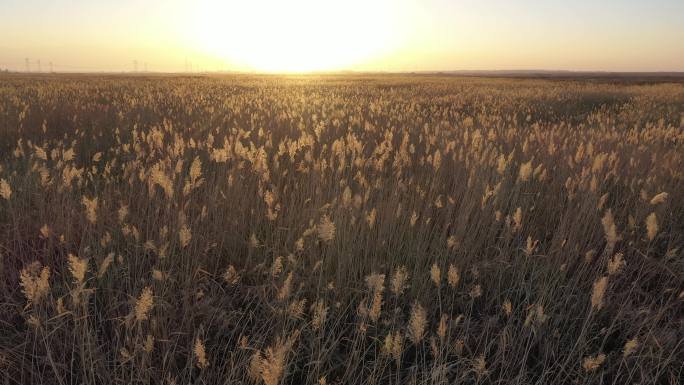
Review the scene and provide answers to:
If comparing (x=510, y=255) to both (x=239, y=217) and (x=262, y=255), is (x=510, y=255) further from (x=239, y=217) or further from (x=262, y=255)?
(x=239, y=217)

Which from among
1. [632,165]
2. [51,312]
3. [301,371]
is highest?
[632,165]

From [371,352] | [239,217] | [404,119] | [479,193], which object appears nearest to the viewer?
[371,352]

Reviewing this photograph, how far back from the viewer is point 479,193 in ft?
9.11

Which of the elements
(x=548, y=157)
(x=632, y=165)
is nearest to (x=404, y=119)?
(x=548, y=157)

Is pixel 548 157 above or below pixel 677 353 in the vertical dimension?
above

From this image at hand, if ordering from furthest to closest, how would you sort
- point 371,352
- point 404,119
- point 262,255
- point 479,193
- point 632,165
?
point 404,119, point 632,165, point 479,193, point 262,255, point 371,352

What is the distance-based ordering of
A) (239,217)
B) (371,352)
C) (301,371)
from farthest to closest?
(239,217), (371,352), (301,371)

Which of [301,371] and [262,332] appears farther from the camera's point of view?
[262,332]

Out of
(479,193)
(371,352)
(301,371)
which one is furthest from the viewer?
(479,193)

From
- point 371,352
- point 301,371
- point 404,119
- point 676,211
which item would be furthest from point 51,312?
point 404,119

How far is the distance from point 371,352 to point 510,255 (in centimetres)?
107

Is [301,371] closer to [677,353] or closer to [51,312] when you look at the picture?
[51,312]

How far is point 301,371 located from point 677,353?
4.63ft

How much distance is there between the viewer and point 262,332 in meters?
1.76
